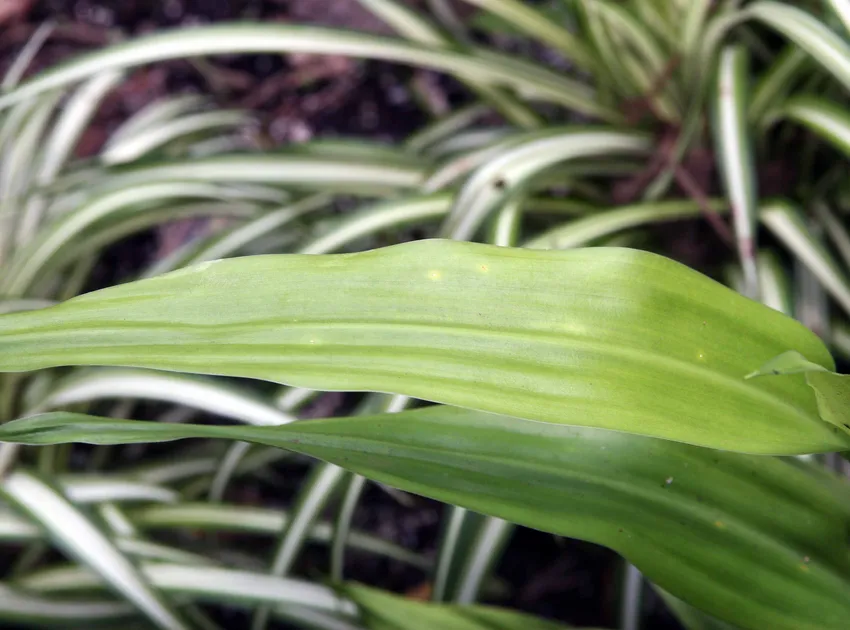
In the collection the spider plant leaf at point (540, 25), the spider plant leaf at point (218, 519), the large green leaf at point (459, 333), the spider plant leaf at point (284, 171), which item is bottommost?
the large green leaf at point (459, 333)

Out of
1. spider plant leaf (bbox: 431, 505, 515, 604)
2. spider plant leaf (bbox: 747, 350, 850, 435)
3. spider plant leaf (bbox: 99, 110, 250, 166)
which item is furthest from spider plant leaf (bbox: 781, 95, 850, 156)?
spider plant leaf (bbox: 99, 110, 250, 166)

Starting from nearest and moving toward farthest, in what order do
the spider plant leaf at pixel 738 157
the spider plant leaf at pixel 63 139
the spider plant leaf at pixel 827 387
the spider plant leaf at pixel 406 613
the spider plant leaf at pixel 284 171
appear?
the spider plant leaf at pixel 827 387
the spider plant leaf at pixel 406 613
the spider plant leaf at pixel 738 157
the spider plant leaf at pixel 284 171
the spider plant leaf at pixel 63 139

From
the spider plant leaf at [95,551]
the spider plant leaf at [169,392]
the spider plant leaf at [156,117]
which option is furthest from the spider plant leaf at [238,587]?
the spider plant leaf at [156,117]

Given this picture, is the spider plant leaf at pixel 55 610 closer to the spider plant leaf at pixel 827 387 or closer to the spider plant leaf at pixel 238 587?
the spider plant leaf at pixel 238 587

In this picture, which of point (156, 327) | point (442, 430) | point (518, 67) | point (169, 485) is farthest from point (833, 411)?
point (169, 485)

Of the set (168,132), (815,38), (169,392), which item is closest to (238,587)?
(169,392)

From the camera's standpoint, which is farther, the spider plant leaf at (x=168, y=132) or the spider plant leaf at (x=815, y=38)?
the spider plant leaf at (x=168, y=132)

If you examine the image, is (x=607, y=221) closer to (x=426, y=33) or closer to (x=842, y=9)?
(x=842, y=9)

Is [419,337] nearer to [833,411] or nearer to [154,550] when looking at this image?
[833,411]
